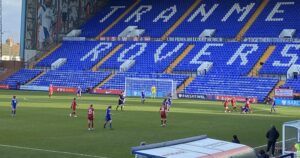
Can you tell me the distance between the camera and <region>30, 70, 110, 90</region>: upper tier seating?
225 feet

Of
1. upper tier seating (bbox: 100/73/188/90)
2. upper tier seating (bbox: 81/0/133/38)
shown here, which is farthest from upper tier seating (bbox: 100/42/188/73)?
upper tier seating (bbox: 81/0/133/38)

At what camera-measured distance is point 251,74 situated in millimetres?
61719

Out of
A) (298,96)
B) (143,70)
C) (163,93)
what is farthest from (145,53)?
(298,96)

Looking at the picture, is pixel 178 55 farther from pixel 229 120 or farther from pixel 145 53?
pixel 229 120

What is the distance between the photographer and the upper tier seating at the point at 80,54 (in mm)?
73625

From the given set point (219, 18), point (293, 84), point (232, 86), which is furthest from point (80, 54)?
point (293, 84)

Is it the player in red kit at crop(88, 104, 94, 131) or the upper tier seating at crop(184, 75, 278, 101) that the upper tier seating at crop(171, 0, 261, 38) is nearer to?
the upper tier seating at crop(184, 75, 278, 101)

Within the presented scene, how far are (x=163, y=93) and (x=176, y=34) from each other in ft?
49.7

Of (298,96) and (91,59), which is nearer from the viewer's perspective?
(298,96)

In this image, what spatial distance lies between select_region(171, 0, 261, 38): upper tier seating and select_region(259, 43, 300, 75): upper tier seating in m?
8.01

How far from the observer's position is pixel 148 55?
234ft

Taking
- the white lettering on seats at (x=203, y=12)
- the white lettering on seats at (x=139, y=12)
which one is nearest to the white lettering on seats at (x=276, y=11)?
the white lettering on seats at (x=203, y=12)

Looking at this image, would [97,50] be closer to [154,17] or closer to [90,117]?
[154,17]

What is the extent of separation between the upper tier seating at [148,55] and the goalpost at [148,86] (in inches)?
170
